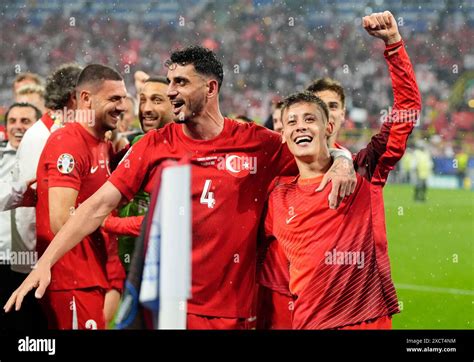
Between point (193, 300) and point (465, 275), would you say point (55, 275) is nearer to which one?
point (193, 300)

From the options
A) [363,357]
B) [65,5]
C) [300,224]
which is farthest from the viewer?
[65,5]

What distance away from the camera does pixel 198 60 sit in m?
3.96

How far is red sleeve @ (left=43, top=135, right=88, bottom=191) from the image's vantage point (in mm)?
4211

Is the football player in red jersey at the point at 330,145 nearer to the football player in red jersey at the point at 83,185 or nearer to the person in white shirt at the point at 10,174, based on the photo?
the football player in red jersey at the point at 83,185

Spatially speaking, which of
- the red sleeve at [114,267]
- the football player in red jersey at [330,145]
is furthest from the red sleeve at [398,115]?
the red sleeve at [114,267]

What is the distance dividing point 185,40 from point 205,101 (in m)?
7.39

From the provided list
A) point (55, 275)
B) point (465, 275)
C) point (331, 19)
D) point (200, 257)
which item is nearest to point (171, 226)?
point (200, 257)

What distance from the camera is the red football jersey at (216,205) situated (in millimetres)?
3871

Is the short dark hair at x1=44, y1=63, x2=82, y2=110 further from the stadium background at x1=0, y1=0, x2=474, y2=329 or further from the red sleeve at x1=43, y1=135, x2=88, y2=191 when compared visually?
the stadium background at x1=0, y1=0, x2=474, y2=329

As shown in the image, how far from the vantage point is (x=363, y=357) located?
4117mm

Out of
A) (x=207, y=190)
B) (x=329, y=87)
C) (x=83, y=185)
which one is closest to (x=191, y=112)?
(x=207, y=190)

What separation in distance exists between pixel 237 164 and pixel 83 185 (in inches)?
34.0

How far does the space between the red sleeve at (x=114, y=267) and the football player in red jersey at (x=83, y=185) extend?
2 centimetres

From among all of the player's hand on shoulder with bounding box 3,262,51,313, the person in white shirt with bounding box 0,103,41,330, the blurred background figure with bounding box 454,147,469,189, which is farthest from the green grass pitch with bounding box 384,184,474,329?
the player's hand on shoulder with bounding box 3,262,51,313
